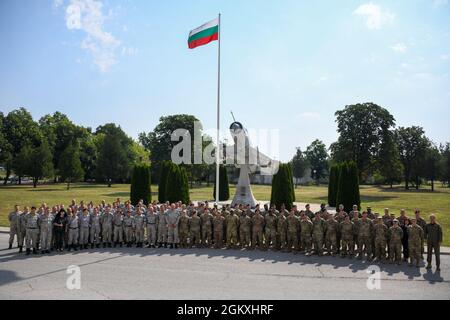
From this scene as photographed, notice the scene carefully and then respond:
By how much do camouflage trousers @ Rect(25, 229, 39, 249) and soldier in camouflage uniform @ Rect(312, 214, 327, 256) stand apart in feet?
32.2

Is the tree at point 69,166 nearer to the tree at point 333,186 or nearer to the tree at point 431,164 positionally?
the tree at point 333,186

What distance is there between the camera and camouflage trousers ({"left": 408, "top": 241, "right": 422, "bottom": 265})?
11.1m

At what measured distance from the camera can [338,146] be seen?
5097cm

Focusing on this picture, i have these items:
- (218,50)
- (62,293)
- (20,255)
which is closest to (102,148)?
(218,50)

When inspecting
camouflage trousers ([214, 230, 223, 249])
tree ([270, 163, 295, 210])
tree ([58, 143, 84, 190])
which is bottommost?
camouflage trousers ([214, 230, 223, 249])

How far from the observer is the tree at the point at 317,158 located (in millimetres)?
107062

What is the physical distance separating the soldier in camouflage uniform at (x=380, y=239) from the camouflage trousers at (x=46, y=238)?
11.2 m

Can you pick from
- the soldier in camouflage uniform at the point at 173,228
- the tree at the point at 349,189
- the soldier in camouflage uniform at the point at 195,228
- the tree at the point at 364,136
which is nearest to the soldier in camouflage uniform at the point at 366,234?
the soldier in camouflage uniform at the point at 195,228

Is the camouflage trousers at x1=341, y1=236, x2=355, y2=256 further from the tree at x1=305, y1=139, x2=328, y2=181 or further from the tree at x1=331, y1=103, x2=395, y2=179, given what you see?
the tree at x1=305, y1=139, x2=328, y2=181

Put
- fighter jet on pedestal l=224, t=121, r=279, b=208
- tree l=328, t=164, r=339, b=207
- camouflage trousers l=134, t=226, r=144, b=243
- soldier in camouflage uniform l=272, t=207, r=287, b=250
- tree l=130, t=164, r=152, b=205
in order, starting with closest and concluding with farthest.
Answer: soldier in camouflage uniform l=272, t=207, r=287, b=250 → camouflage trousers l=134, t=226, r=144, b=243 → fighter jet on pedestal l=224, t=121, r=279, b=208 → tree l=130, t=164, r=152, b=205 → tree l=328, t=164, r=339, b=207

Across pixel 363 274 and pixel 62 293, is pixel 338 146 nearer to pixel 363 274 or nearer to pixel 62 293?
pixel 363 274

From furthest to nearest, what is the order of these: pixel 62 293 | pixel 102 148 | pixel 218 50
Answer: pixel 102 148
pixel 218 50
pixel 62 293

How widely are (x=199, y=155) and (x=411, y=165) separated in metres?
39.6

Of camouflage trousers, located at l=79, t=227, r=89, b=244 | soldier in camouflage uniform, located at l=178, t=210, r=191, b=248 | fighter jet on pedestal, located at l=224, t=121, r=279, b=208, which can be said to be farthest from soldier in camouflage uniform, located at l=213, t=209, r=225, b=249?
fighter jet on pedestal, located at l=224, t=121, r=279, b=208
